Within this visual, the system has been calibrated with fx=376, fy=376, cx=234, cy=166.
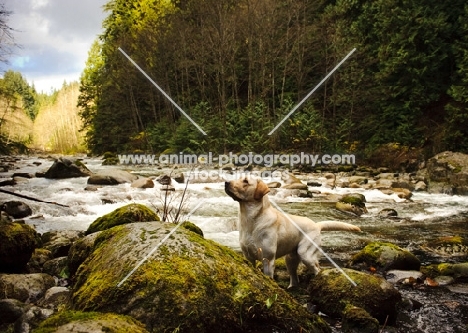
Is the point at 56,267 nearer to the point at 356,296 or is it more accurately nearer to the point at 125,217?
the point at 125,217

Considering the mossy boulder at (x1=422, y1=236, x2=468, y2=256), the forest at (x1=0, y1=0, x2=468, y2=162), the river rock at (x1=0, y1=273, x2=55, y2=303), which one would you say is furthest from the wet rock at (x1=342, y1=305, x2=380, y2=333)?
the forest at (x1=0, y1=0, x2=468, y2=162)

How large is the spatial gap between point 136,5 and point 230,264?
45.5 metres

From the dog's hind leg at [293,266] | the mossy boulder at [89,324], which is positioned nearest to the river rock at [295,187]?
the dog's hind leg at [293,266]

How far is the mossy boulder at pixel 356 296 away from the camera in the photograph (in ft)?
13.5

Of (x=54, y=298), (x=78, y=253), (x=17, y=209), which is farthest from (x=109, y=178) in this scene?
(x=54, y=298)

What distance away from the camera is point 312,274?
501 cm

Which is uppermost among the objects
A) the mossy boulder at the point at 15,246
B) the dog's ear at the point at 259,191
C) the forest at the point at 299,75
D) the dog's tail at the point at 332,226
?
the forest at the point at 299,75

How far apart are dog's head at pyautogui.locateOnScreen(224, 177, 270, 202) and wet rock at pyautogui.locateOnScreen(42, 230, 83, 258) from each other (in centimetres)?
388

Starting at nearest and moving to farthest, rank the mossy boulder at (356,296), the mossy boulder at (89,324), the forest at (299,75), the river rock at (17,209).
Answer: the mossy boulder at (89,324), the mossy boulder at (356,296), the river rock at (17,209), the forest at (299,75)

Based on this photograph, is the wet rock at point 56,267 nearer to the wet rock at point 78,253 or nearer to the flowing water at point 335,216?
the wet rock at point 78,253

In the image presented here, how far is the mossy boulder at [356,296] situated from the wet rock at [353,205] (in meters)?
6.99

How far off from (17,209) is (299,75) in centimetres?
2205

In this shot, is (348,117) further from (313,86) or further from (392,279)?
(392,279)

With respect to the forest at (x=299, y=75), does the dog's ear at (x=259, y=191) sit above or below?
below
